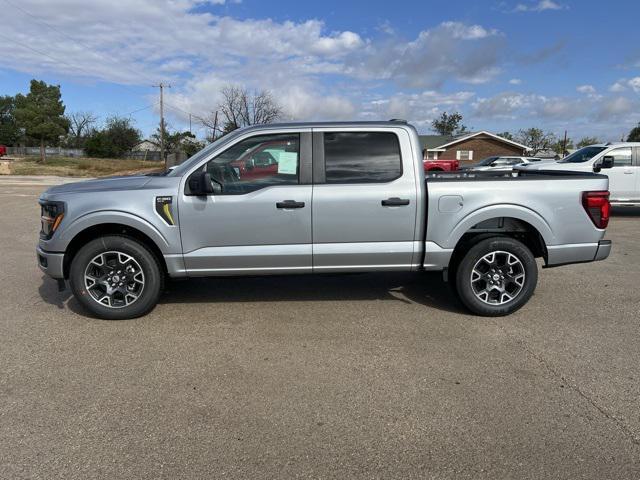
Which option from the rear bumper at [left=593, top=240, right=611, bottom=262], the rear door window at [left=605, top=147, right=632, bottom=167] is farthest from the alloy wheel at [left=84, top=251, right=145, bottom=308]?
the rear door window at [left=605, top=147, right=632, bottom=167]

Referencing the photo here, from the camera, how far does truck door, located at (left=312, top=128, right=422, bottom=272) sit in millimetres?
4676

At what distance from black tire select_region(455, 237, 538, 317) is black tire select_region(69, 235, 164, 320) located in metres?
3.06

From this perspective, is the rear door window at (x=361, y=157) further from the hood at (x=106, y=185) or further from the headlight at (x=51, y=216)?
the headlight at (x=51, y=216)

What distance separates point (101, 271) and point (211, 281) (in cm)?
165

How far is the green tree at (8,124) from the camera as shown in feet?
285

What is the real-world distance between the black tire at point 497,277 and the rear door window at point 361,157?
116 centimetres

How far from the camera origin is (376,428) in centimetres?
301

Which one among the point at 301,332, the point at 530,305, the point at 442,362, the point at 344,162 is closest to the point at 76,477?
the point at 301,332

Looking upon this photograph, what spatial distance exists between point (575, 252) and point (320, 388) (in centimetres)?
311

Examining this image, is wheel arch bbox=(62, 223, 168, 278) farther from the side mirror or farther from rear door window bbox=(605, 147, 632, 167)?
rear door window bbox=(605, 147, 632, 167)

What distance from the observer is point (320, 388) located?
349cm

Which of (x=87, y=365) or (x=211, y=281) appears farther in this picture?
(x=211, y=281)

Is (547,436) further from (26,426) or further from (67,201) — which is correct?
(67,201)

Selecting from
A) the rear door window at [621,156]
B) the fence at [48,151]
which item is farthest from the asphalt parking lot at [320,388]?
the fence at [48,151]
